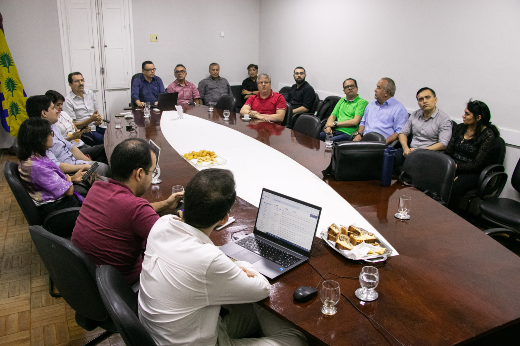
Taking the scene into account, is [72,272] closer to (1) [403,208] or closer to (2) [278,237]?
(2) [278,237]

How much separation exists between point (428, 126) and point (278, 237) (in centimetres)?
303

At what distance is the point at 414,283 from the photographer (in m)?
1.63

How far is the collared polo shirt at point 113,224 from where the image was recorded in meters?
1.82

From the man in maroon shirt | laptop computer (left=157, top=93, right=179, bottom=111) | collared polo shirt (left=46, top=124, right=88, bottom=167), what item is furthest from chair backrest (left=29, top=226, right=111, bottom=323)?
laptop computer (left=157, top=93, right=179, bottom=111)

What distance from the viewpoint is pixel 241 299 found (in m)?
1.45

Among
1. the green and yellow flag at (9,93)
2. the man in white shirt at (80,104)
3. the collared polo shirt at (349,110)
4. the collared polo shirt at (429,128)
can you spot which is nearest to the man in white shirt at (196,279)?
the collared polo shirt at (429,128)

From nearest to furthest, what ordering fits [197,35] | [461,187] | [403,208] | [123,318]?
1. [123,318]
2. [403,208]
3. [461,187]
4. [197,35]

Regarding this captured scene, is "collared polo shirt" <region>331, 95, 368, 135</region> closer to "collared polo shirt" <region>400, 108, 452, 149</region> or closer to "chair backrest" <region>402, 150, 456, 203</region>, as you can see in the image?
"collared polo shirt" <region>400, 108, 452, 149</region>

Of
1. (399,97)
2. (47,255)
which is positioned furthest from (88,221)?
(399,97)

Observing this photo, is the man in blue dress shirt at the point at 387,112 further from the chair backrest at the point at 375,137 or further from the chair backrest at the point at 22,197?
the chair backrest at the point at 22,197

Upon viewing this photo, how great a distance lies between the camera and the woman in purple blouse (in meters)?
2.61

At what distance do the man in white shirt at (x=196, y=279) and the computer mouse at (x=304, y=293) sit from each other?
11cm

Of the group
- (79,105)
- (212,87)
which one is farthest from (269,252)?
(212,87)

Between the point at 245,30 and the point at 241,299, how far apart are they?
7.64 metres
